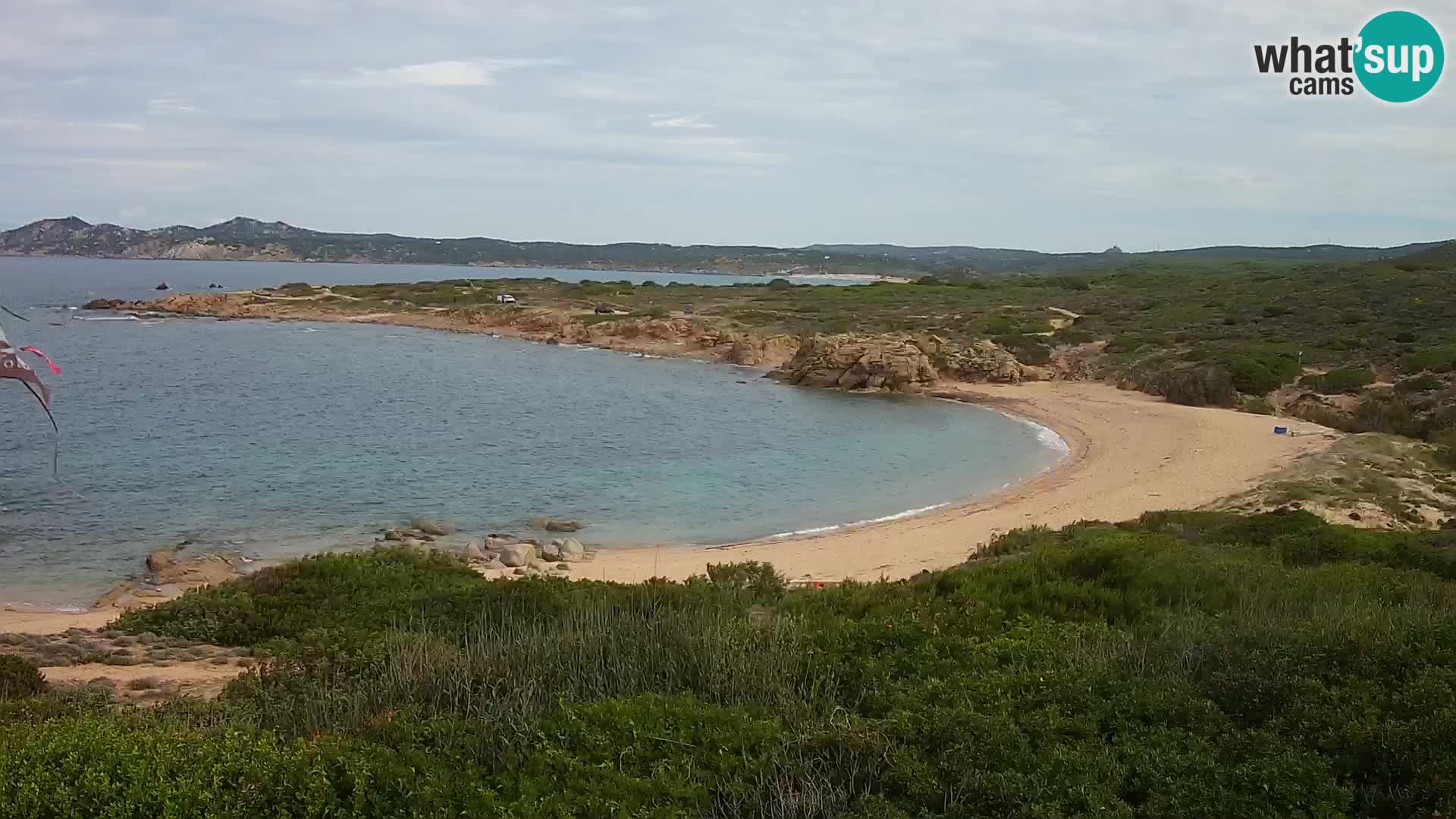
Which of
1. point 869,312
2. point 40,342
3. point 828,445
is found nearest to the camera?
point 828,445

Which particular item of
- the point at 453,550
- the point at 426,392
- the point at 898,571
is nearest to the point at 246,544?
the point at 453,550

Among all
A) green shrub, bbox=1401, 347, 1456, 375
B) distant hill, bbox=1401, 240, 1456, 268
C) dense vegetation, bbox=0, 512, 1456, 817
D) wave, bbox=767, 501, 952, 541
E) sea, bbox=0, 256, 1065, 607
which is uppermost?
distant hill, bbox=1401, 240, 1456, 268

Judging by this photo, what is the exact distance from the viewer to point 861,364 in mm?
43219

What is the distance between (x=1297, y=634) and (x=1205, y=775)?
2.27m

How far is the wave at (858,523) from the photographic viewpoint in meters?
19.5

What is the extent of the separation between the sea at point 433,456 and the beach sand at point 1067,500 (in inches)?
43.6

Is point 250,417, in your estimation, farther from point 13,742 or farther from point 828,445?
point 13,742

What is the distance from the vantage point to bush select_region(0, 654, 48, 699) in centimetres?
805

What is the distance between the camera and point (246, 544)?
691 inches

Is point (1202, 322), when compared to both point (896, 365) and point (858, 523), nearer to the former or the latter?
point (896, 365)

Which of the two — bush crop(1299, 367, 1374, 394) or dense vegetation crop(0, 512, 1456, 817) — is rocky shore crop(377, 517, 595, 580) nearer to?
dense vegetation crop(0, 512, 1456, 817)

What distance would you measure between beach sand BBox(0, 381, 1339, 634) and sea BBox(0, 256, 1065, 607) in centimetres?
111

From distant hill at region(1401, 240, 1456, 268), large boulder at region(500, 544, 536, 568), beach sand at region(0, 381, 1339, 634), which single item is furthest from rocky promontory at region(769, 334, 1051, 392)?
distant hill at region(1401, 240, 1456, 268)

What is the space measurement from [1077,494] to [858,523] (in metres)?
5.14
